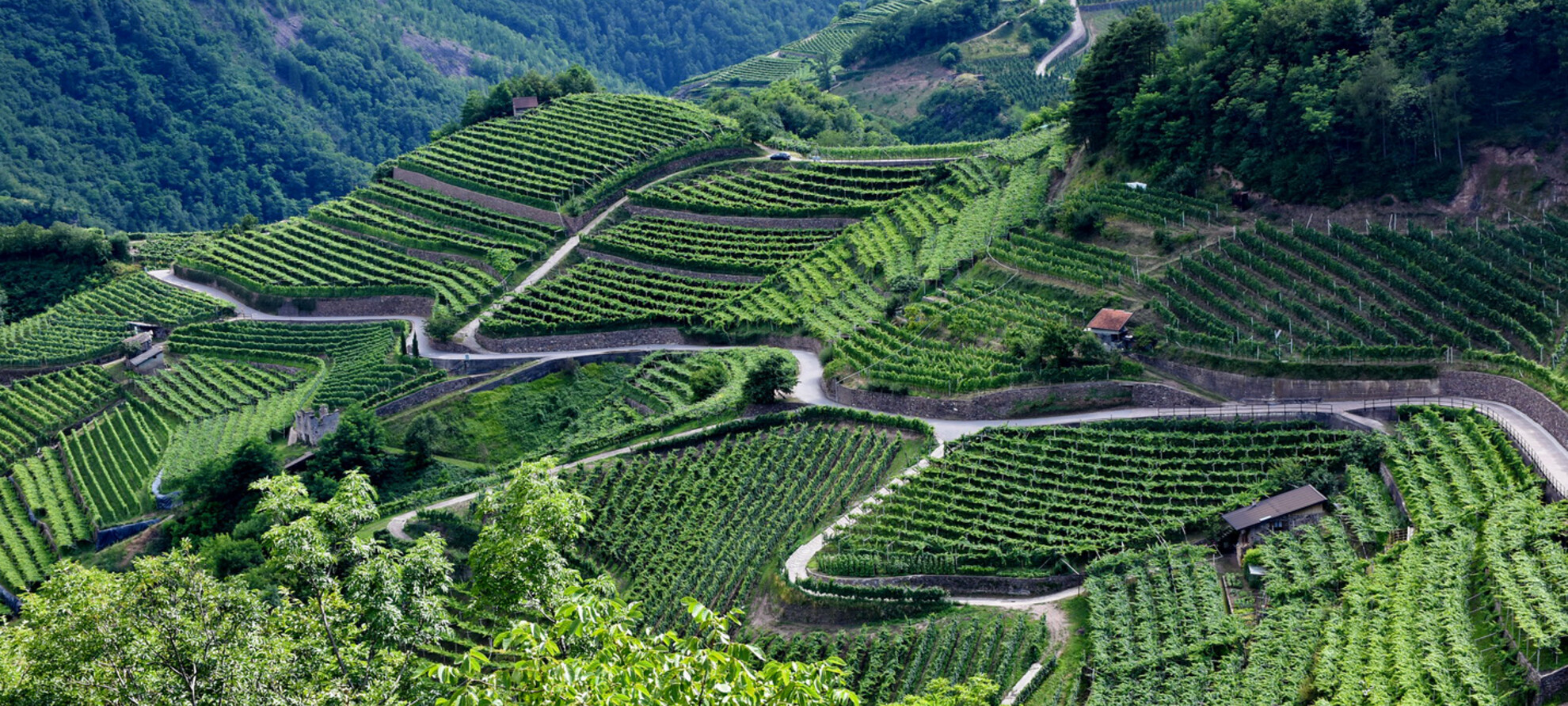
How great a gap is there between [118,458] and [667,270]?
86.1 ft

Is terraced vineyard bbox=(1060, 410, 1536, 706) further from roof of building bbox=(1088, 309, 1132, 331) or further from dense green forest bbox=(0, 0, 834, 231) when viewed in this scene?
dense green forest bbox=(0, 0, 834, 231)

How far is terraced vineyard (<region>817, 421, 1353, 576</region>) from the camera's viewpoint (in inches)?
1882

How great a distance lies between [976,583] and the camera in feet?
156

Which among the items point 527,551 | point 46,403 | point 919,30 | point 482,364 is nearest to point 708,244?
point 482,364

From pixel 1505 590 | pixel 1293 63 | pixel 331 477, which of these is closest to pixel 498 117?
pixel 331 477

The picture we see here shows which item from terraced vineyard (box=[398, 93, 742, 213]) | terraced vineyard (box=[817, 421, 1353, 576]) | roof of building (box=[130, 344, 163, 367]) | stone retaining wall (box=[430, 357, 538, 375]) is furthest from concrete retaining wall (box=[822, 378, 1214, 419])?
roof of building (box=[130, 344, 163, 367])

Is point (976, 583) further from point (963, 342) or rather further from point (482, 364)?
point (482, 364)

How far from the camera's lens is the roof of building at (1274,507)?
46281mm

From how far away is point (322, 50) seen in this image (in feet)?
524

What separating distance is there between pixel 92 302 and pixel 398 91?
7772 cm

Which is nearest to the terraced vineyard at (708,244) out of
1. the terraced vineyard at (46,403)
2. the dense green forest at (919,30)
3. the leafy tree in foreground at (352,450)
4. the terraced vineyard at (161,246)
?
the leafy tree in foreground at (352,450)

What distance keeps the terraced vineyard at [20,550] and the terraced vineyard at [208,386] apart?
790 cm

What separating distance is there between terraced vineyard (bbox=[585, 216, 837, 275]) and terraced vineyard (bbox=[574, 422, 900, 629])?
17020 millimetres

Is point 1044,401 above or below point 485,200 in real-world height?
below
